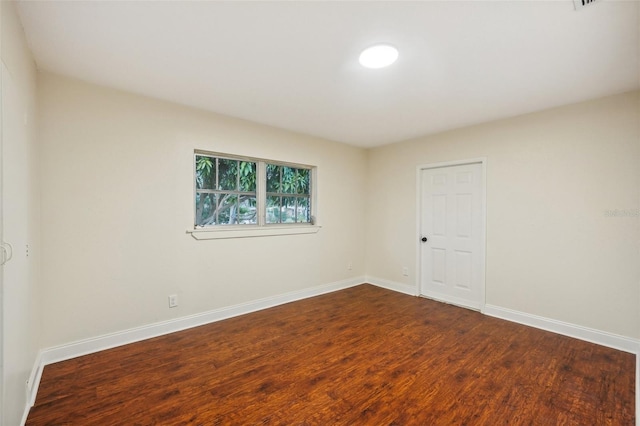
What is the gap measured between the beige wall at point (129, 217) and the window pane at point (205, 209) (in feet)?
0.50

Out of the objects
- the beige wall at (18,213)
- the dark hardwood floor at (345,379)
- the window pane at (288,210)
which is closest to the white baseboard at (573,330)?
the dark hardwood floor at (345,379)

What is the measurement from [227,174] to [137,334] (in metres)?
1.93

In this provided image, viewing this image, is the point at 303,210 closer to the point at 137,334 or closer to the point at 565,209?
the point at 137,334

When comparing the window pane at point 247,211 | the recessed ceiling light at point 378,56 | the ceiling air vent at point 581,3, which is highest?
the ceiling air vent at point 581,3

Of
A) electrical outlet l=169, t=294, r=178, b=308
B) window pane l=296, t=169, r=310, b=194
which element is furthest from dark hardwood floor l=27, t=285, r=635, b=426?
window pane l=296, t=169, r=310, b=194

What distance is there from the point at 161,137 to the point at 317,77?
1.75m

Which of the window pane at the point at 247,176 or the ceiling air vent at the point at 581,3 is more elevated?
the ceiling air vent at the point at 581,3

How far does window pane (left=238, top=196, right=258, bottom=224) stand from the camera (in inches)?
142

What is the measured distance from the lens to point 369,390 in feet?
6.66

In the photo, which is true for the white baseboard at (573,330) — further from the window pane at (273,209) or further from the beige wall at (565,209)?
the window pane at (273,209)

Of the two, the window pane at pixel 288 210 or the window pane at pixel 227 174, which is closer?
the window pane at pixel 227 174

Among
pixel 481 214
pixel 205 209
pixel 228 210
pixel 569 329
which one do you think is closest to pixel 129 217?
pixel 205 209

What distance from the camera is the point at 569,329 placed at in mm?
2943

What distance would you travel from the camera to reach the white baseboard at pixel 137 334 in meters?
2.18
